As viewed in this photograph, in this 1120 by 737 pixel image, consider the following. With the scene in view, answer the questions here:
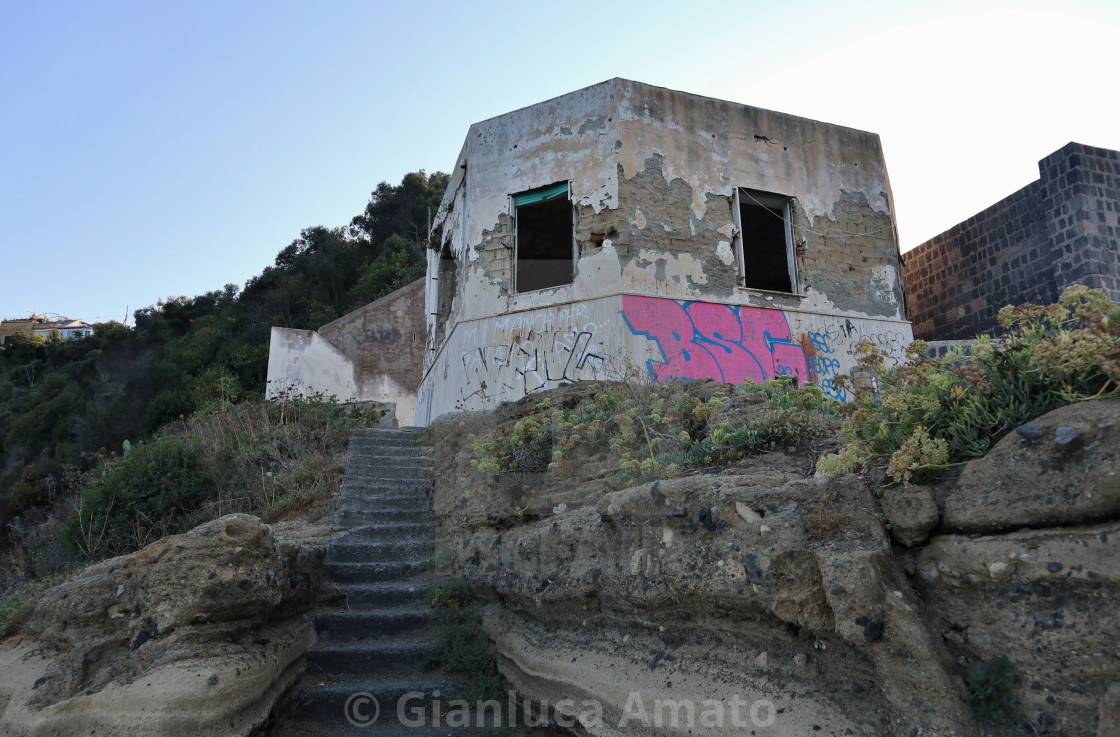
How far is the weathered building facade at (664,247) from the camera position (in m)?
9.83

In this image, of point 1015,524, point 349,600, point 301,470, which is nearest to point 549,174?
point 301,470

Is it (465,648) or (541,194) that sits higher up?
(541,194)

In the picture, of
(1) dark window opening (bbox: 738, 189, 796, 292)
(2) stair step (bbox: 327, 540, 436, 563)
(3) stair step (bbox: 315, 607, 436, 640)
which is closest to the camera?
(3) stair step (bbox: 315, 607, 436, 640)

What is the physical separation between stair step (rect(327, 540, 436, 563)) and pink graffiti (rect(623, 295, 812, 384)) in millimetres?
4125

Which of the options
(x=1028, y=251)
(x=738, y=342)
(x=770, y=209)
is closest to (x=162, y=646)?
(x=738, y=342)

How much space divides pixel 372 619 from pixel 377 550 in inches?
38.4

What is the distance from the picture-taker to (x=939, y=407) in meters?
3.16

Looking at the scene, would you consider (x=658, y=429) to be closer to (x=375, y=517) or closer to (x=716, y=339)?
(x=375, y=517)

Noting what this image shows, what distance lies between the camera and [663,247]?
10.0 metres

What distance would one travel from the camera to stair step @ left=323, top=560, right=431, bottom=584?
18.7ft

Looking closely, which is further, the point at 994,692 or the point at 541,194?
the point at 541,194

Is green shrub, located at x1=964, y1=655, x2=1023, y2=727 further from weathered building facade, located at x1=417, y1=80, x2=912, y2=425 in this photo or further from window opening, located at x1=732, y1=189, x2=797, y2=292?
window opening, located at x1=732, y1=189, x2=797, y2=292

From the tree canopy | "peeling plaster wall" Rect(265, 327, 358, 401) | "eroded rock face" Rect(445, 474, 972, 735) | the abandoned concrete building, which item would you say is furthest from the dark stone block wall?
the tree canopy

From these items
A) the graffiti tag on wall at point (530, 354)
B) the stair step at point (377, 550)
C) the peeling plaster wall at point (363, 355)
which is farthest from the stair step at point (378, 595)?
the peeling plaster wall at point (363, 355)
